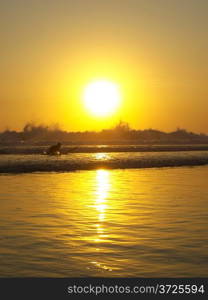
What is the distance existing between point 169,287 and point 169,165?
22.2 m

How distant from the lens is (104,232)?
8727mm

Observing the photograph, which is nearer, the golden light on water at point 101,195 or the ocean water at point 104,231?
the ocean water at point 104,231

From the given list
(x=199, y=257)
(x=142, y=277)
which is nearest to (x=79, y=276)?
(x=142, y=277)

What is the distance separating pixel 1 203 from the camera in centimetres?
1221

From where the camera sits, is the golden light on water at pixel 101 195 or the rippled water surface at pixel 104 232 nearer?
the rippled water surface at pixel 104 232

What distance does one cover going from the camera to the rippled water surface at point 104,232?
6.64m

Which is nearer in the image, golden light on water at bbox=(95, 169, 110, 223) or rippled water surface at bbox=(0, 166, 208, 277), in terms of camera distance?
rippled water surface at bbox=(0, 166, 208, 277)

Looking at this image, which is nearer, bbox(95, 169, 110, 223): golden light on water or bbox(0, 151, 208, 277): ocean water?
bbox(0, 151, 208, 277): ocean water

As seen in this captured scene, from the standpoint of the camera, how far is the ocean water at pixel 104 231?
663cm

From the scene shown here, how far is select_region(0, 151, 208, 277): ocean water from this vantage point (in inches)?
261

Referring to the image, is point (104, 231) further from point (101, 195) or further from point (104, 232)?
point (101, 195)

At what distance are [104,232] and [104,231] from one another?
0.28ft

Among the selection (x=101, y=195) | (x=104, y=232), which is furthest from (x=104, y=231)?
(x=101, y=195)

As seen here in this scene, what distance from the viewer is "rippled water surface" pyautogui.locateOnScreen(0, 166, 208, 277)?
6.64 m
